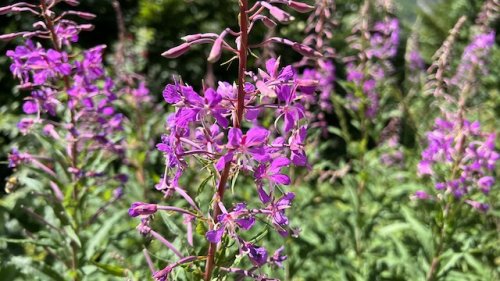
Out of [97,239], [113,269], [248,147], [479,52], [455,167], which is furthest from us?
[479,52]

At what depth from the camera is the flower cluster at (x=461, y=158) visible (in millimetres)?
3803

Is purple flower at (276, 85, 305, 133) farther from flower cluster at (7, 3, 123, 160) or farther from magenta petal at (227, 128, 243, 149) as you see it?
flower cluster at (7, 3, 123, 160)

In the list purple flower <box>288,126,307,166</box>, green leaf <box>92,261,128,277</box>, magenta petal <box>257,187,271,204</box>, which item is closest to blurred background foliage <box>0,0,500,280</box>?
green leaf <box>92,261,128,277</box>

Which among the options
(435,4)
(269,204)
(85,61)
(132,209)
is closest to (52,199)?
(85,61)

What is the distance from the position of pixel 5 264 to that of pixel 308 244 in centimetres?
239

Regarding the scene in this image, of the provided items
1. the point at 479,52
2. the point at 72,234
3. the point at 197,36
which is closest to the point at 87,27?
the point at 72,234

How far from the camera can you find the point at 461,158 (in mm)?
3926

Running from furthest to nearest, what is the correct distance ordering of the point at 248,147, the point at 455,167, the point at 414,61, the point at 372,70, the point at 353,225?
the point at 414,61
the point at 372,70
the point at 353,225
the point at 455,167
the point at 248,147

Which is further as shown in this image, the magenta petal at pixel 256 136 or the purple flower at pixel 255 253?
the purple flower at pixel 255 253

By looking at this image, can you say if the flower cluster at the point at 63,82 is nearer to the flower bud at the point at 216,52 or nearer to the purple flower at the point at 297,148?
the flower bud at the point at 216,52

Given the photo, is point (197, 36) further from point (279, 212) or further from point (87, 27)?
point (87, 27)

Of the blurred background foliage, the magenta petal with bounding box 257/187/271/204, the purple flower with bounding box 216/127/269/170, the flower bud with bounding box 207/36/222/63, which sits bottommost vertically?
the blurred background foliage

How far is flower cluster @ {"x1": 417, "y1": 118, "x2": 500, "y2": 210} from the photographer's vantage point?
380 cm

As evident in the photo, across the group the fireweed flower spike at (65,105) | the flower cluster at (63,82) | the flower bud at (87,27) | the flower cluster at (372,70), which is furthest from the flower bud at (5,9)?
the flower cluster at (372,70)
